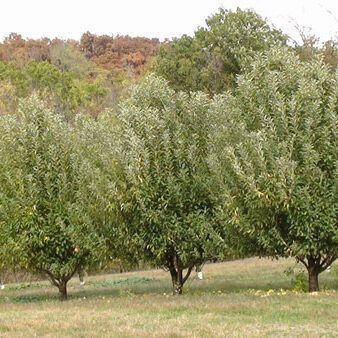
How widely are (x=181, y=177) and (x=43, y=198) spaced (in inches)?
178

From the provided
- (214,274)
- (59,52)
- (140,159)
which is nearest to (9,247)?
(140,159)

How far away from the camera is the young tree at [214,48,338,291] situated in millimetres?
16484

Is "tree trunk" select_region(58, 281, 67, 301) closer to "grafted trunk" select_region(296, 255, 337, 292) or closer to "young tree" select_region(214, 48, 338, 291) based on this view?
"young tree" select_region(214, 48, 338, 291)

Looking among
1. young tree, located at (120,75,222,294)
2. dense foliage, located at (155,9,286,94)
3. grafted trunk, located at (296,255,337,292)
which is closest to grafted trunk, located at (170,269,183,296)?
young tree, located at (120,75,222,294)

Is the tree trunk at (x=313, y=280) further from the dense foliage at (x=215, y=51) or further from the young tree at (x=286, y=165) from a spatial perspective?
the dense foliage at (x=215, y=51)

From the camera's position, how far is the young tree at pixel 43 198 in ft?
64.6

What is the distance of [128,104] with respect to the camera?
64.0 ft

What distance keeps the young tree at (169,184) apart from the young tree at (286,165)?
1.05 metres

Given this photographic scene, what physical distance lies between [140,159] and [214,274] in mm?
12336

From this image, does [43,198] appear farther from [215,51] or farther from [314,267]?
[215,51]

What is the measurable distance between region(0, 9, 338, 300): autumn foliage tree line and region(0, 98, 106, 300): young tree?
0.12ft

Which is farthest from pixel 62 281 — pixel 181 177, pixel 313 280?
pixel 313 280

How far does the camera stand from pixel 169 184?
1825 cm

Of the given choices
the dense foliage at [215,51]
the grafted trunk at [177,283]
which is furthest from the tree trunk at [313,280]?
the dense foliage at [215,51]
